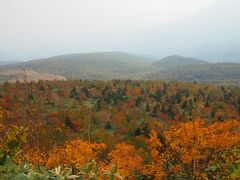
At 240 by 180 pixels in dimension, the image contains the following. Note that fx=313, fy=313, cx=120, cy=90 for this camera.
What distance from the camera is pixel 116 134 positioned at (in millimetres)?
40031

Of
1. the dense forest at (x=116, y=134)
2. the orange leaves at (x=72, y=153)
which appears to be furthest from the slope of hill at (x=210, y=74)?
the orange leaves at (x=72, y=153)

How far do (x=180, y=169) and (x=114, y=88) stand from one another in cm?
4980

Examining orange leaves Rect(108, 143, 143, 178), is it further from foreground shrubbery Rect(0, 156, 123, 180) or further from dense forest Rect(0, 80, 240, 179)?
foreground shrubbery Rect(0, 156, 123, 180)

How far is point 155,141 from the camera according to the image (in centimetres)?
1959

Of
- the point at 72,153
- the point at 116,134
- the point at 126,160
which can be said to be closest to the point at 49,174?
the point at 72,153

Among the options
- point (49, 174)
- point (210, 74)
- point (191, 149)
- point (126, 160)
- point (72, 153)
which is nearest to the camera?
point (49, 174)

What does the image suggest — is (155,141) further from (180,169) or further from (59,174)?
(59,174)

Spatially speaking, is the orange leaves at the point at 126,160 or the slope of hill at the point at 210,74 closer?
the orange leaves at the point at 126,160

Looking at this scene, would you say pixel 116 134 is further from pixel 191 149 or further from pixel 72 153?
pixel 191 149

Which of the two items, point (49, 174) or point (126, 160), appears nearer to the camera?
point (49, 174)

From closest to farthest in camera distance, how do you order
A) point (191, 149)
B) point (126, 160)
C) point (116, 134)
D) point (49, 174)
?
point (49, 174) < point (191, 149) < point (126, 160) < point (116, 134)

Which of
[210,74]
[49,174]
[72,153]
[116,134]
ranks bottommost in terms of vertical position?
[116,134]

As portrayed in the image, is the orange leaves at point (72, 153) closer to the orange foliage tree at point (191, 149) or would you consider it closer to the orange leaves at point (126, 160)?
the orange leaves at point (126, 160)

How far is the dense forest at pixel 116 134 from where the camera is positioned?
6508 mm
